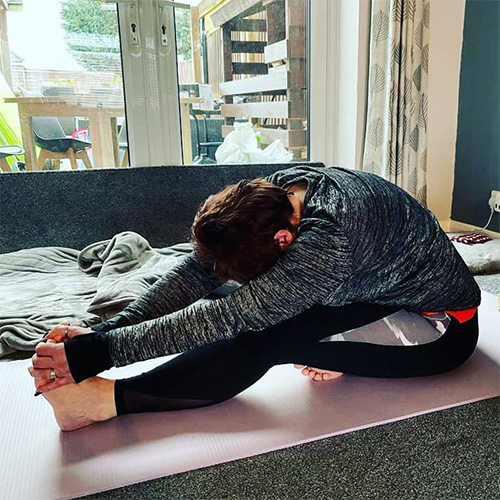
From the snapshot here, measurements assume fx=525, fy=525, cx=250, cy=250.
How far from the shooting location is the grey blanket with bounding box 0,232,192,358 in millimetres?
1498

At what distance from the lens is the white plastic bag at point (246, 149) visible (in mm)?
2602

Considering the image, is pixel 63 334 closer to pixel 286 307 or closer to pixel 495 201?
pixel 286 307

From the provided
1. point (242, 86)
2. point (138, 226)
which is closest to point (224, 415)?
point (138, 226)

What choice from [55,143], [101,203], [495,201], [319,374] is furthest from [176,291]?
[495,201]

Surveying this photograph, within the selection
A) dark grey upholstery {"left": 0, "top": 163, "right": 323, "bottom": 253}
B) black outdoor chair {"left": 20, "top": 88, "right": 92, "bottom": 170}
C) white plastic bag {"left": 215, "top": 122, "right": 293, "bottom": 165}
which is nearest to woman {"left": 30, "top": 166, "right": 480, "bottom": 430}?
dark grey upholstery {"left": 0, "top": 163, "right": 323, "bottom": 253}

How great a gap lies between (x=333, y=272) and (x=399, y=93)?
5.74 feet

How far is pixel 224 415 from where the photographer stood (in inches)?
41.8

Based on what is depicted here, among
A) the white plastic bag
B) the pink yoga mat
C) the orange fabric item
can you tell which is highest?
the white plastic bag

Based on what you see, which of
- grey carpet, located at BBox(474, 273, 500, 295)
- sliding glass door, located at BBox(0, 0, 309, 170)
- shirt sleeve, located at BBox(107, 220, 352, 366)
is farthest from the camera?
sliding glass door, located at BBox(0, 0, 309, 170)

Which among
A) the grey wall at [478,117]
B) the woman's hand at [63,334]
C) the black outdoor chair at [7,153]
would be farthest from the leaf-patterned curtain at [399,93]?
the woman's hand at [63,334]

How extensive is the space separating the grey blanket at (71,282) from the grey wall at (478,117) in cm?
152

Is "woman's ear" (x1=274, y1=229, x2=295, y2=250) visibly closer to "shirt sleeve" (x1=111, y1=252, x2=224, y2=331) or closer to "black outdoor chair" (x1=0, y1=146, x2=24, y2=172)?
"shirt sleeve" (x1=111, y1=252, x2=224, y2=331)

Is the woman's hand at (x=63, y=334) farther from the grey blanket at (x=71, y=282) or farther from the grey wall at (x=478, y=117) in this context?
the grey wall at (x=478, y=117)

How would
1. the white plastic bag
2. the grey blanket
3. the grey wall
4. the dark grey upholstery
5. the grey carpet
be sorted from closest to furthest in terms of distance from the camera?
the grey blanket
the grey carpet
the dark grey upholstery
the grey wall
the white plastic bag
